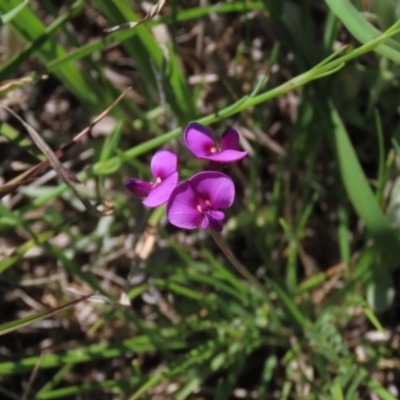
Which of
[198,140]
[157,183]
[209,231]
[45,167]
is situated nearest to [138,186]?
[157,183]

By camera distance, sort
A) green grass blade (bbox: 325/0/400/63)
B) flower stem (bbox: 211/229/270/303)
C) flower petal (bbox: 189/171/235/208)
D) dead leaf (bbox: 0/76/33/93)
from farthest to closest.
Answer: dead leaf (bbox: 0/76/33/93) → green grass blade (bbox: 325/0/400/63) → flower stem (bbox: 211/229/270/303) → flower petal (bbox: 189/171/235/208)

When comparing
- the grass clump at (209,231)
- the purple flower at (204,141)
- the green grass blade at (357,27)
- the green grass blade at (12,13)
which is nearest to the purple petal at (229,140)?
the purple flower at (204,141)

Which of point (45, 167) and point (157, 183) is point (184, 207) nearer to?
point (157, 183)

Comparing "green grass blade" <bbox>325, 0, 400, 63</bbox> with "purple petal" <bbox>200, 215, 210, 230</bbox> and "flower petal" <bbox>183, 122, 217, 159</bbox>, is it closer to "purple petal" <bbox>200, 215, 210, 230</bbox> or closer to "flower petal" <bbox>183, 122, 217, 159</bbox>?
"flower petal" <bbox>183, 122, 217, 159</bbox>

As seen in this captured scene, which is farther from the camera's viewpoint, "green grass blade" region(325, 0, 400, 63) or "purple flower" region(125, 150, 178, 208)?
"green grass blade" region(325, 0, 400, 63)

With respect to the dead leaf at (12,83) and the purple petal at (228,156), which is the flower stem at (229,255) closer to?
the purple petal at (228,156)

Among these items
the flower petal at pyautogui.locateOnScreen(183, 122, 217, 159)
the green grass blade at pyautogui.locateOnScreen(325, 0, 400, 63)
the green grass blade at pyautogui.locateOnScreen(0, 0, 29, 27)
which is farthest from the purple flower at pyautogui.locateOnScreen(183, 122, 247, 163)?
the green grass blade at pyautogui.locateOnScreen(0, 0, 29, 27)

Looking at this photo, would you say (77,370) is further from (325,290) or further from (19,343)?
(325,290)
